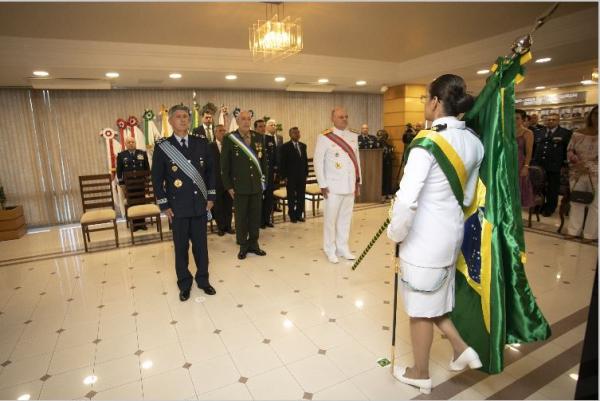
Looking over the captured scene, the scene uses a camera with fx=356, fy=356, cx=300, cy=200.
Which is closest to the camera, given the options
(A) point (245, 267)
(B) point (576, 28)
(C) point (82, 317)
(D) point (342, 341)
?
(D) point (342, 341)

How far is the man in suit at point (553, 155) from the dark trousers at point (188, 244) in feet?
19.3

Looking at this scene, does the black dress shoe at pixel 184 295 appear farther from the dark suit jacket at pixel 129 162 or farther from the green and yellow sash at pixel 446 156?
the dark suit jacket at pixel 129 162

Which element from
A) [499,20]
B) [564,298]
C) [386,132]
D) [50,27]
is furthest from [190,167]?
[386,132]

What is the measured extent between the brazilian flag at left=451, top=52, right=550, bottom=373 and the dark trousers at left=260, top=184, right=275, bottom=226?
13.7 feet

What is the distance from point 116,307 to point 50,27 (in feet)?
11.7

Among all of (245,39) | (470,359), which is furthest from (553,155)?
(470,359)

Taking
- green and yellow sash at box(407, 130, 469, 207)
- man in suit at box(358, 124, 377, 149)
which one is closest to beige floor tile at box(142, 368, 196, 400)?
green and yellow sash at box(407, 130, 469, 207)

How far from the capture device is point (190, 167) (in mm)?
3107

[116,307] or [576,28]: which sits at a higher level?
[576,28]

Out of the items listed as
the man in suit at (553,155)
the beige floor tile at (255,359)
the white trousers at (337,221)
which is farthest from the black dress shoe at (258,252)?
the man in suit at (553,155)

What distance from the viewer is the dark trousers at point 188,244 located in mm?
3197

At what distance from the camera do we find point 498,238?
1784mm

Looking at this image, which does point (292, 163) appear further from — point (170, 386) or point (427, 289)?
point (427, 289)

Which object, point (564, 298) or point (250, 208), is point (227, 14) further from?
point (564, 298)
